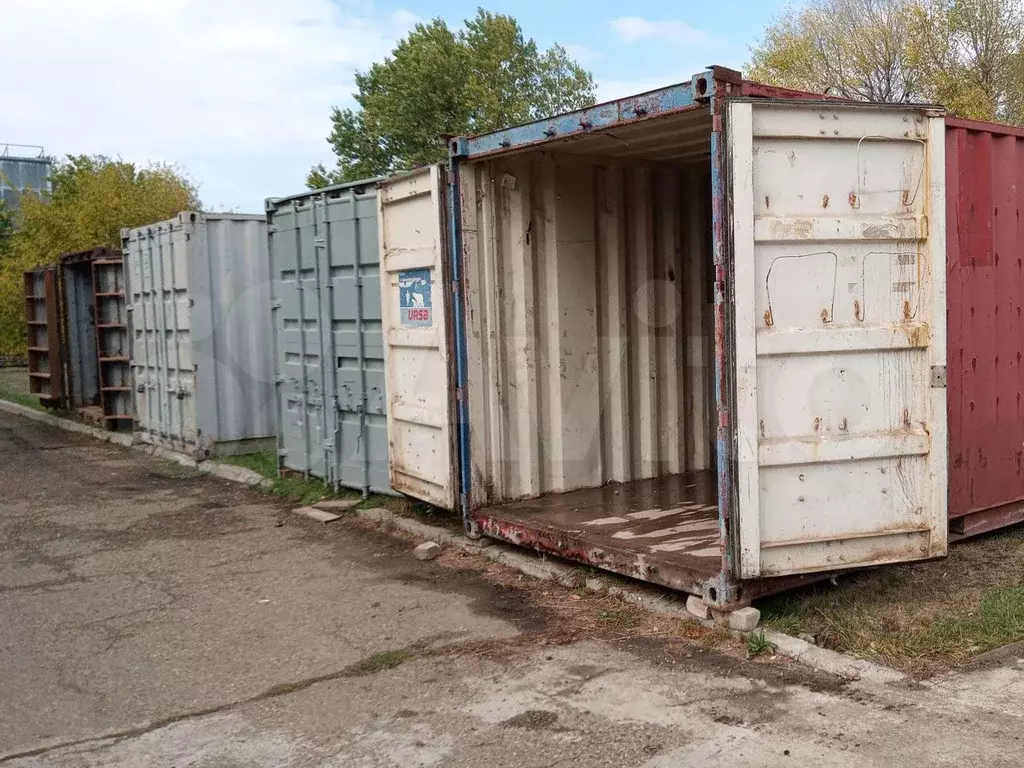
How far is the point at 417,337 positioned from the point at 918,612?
4.01 m

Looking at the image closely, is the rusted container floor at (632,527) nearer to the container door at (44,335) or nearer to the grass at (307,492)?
the grass at (307,492)

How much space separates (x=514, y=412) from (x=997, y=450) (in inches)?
131

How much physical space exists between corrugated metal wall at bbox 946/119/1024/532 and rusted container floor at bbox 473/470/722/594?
1673 mm

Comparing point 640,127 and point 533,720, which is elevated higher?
point 640,127

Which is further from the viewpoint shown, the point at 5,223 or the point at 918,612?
the point at 5,223

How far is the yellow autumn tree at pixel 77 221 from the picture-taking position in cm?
1947

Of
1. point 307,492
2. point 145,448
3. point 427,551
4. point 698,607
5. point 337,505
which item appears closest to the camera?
point 698,607

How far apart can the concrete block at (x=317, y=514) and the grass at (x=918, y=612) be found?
14.1 ft

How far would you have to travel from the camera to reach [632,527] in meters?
6.55

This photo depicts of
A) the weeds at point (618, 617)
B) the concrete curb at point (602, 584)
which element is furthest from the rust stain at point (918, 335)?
the weeds at point (618, 617)

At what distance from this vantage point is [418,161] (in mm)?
36562

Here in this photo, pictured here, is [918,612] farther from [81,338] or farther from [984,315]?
[81,338]

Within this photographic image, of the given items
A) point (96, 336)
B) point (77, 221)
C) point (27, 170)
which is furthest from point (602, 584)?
point (27, 170)

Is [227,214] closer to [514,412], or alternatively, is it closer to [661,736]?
[514,412]
